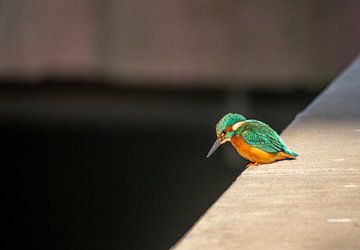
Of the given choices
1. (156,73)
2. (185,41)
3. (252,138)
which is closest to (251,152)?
(252,138)

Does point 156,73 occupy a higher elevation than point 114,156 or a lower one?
higher

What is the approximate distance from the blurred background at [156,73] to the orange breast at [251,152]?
812 cm

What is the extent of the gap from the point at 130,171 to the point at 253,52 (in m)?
2.29

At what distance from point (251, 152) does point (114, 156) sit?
1039 centimetres

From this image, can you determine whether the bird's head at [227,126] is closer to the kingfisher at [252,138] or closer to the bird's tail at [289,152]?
the kingfisher at [252,138]

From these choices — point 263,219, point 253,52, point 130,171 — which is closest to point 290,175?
point 263,219

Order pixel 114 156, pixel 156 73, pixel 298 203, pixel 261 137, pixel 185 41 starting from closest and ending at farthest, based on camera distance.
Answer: pixel 298 203
pixel 261 137
pixel 156 73
pixel 185 41
pixel 114 156

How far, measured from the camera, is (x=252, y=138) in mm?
4574

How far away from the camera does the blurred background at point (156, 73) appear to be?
13516 mm

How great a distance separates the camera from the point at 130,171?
1465 cm

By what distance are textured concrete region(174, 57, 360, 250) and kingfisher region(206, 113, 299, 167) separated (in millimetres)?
61

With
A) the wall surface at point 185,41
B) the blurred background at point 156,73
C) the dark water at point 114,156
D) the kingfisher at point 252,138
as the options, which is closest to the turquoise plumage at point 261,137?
the kingfisher at point 252,138

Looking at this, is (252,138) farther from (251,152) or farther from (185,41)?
(185,41)

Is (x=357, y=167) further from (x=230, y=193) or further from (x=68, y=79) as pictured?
(x=68, y=79)
